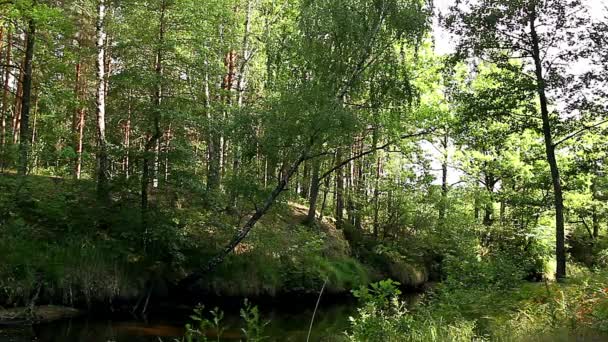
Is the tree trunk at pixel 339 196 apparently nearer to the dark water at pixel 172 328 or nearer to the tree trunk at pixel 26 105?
the dark water at pixel 172 328

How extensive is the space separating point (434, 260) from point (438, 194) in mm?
4281

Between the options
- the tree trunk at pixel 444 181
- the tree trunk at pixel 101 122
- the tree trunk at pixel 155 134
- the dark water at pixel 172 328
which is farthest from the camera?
the tree trunk at pixel 444 181

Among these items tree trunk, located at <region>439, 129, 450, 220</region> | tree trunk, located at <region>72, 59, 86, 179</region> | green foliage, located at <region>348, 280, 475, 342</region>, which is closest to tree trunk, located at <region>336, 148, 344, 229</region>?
tree trunk, located at <region>439, 129, 450, 220</region>

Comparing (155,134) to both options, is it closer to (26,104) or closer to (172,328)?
(26,104)

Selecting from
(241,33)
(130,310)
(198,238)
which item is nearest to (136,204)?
(198,238)

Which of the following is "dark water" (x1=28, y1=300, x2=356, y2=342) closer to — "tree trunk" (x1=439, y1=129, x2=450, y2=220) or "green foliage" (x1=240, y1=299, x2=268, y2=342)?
"green foliage" (x1=240, y1=299, x2=268, y2=342)

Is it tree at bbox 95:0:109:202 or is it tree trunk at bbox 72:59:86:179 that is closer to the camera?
tree at bbox 95:0:109:202

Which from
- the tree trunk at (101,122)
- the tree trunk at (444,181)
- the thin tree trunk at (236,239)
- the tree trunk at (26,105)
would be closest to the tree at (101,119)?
the tree trunk at (101,122)

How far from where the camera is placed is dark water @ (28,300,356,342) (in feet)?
31.4

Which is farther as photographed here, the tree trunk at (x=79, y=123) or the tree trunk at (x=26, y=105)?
the tree trunk at (x=79, y=123)

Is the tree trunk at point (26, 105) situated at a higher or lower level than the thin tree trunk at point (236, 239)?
higher

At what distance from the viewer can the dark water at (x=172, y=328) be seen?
9.57m

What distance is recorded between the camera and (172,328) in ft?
35.8

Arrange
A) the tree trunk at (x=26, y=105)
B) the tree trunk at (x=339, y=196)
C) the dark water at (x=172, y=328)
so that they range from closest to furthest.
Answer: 1. the dark water at (x=172, y=328)
2. the tree trunk at (x=26, y=105)
3. the tree trunk at (x=339, y=196)
